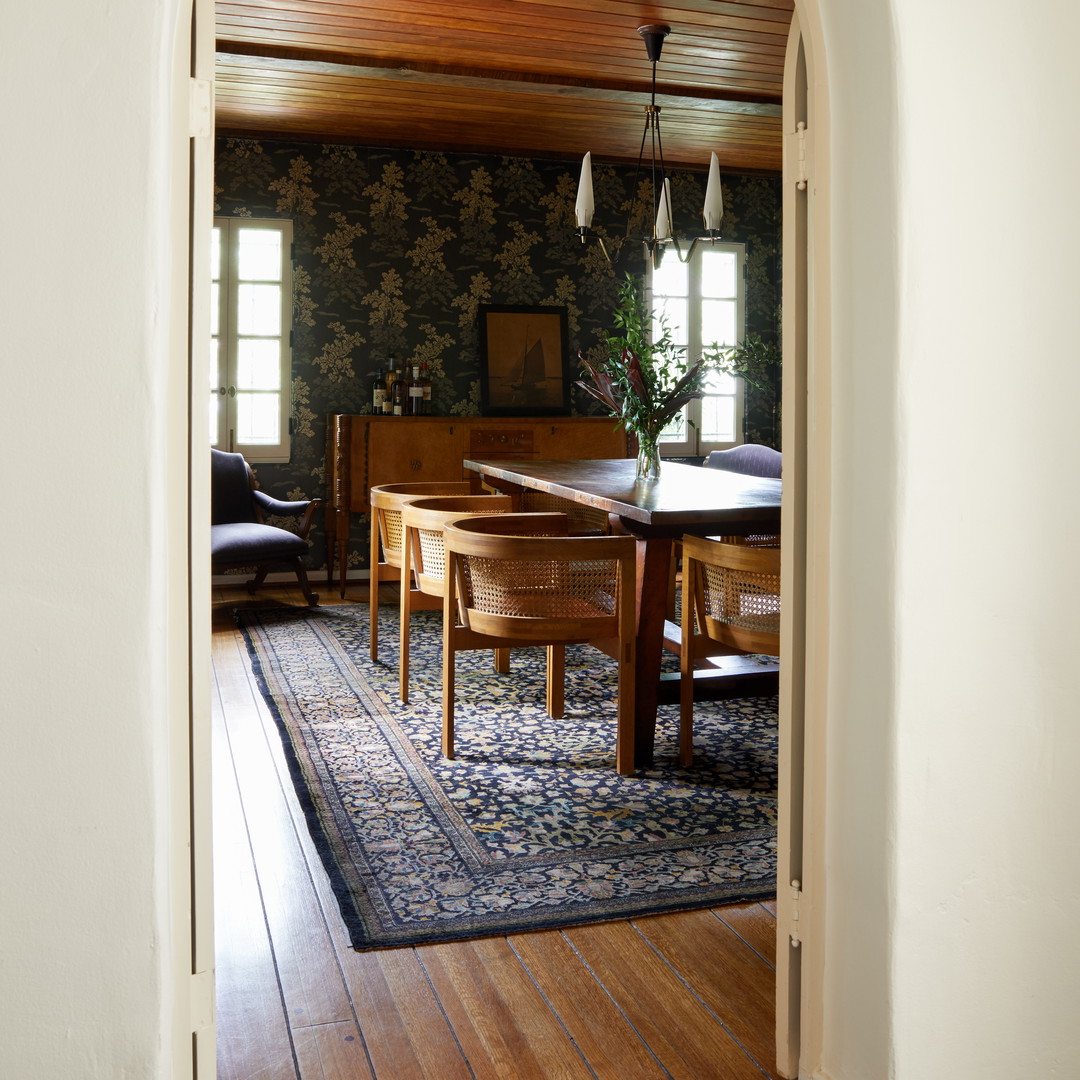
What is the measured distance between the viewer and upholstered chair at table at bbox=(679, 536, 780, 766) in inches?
142

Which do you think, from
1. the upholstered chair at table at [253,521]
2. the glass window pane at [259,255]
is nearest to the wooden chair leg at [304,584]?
the upholstered chair at table at [253,521]

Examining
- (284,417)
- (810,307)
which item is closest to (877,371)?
(810,307)

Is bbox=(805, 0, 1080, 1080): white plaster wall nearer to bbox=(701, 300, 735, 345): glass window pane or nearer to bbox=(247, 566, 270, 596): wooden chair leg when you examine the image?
bbox=(247, 566, 270, 596): wooden chair leg

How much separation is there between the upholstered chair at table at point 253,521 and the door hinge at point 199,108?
16.5 feet

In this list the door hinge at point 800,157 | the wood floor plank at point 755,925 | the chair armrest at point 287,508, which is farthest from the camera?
the chair armrest at point 287,508

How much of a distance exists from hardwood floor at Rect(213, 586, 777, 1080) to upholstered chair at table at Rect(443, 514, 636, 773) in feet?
3.62

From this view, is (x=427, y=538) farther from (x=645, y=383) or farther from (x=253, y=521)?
(x=253, y=521)

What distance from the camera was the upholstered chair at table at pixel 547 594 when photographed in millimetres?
3746

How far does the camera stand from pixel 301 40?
216 inches

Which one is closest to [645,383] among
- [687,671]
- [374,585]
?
[687,671]

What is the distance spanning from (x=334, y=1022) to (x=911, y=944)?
1.15 metres

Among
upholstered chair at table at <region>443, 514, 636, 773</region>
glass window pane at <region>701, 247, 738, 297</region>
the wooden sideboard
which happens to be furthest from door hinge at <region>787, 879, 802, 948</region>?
glass window pane at <region>701, 247, 738, 297</region>

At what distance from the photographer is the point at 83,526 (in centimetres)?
155

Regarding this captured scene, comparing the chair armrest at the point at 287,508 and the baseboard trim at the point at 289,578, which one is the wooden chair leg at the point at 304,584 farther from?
the baseboard trim at the point at 289,578
